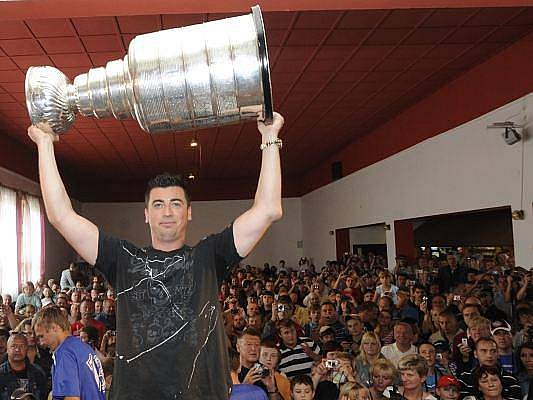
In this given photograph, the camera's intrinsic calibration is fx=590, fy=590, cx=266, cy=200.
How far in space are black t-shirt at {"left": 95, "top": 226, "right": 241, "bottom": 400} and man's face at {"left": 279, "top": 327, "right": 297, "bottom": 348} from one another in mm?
3589

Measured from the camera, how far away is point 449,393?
3914 millimetres

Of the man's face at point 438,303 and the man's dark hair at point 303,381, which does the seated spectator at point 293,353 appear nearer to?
the man's dark hair at point 303,381

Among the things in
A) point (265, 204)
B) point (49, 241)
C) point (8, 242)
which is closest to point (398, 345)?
point (265, 204)

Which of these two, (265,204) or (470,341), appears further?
(470,341)

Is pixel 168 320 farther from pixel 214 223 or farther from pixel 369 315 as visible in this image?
pixel 214 223

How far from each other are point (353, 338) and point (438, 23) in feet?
10.8

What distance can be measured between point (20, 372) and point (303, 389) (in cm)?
219

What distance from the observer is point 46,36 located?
590 centimetres

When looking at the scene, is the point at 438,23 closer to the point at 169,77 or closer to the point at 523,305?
the point at 523,305

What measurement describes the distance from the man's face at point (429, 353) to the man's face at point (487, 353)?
1.25 feet

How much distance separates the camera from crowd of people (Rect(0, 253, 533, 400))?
4102 mm

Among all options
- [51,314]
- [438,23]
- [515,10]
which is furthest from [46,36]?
[515,10]

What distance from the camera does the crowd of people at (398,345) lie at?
4.08m

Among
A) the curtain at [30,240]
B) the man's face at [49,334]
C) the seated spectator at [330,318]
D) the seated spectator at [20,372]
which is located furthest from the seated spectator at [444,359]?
the curtain at [30,240]
